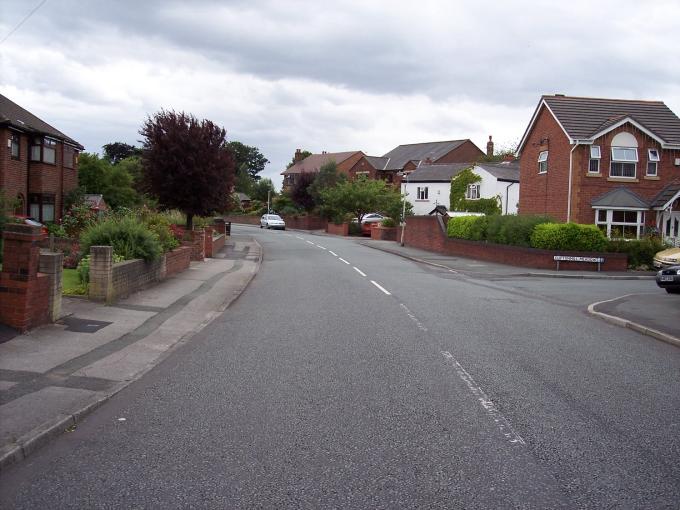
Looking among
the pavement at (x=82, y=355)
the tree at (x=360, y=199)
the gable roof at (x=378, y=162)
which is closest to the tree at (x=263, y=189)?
the gable roof at (x=378, y=162)

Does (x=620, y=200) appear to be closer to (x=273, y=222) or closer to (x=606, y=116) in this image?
(x=606, y=116)

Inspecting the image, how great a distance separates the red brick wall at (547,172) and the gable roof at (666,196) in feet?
10.3

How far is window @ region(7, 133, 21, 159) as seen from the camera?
29.1 meters

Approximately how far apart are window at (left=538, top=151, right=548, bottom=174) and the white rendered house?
14069 millimetres

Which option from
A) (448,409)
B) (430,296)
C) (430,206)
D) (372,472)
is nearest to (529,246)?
(430,296)

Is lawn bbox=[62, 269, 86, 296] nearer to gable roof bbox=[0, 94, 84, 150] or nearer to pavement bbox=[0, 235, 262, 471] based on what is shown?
pavement bbox=[0, 235, 262, 471]

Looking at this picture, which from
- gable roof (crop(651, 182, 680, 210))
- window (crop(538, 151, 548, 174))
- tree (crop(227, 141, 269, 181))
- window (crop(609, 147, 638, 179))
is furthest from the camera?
tree (crop(227, 141, 269, 181))

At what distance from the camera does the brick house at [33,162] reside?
2880 cm

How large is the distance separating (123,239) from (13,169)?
17.4 m

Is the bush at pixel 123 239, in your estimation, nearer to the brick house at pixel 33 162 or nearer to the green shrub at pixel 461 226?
the brick house at pixel 33 162

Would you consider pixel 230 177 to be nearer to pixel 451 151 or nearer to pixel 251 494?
pixel 251 494

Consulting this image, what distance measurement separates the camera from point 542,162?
37.5m

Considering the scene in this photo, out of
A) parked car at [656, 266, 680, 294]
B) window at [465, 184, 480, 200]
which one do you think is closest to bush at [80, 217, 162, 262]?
parked car at [656, 266, 680, 294]

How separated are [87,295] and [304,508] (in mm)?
9640
